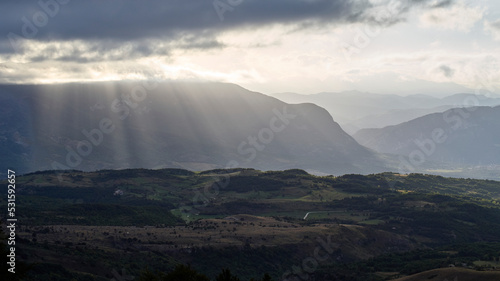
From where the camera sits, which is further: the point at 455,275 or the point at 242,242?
the point at 242,242

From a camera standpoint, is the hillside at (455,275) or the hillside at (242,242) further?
the hillside at (242,242)

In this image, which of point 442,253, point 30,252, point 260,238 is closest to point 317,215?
point 260,238

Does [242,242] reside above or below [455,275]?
above

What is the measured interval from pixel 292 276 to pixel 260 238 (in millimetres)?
25926

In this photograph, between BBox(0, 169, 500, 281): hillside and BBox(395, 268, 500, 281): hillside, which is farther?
BBox(0, 169, 500, 281): hillside

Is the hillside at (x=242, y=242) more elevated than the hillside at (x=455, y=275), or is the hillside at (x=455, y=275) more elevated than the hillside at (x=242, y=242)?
the hillside at (x=242, y=242)

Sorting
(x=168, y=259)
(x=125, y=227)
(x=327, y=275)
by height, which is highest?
(x=125, y=227)

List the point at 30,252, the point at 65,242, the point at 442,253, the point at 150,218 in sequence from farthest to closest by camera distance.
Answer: the point at 150,218 < the point at 442,253 < the point at 65,242 < the point at 30,252

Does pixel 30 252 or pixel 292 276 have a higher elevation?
pixel 30 252

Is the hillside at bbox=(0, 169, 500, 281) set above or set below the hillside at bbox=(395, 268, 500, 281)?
above

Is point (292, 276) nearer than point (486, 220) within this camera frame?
Yes

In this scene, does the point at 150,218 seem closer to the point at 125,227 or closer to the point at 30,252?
the point at 125,227

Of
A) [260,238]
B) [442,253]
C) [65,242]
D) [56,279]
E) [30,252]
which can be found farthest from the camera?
[260,238]

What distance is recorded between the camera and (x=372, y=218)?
19825 cm
